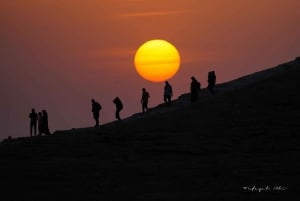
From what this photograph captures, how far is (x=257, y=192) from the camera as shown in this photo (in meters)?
28.4

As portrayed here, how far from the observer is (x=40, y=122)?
2004 inches

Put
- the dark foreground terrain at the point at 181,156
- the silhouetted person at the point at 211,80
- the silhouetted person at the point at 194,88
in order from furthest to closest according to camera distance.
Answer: the silhouetted person at the point at 211,80 < the silhouetted person at the point at 194,88 < the dark foreground terrain at the point at 181,156

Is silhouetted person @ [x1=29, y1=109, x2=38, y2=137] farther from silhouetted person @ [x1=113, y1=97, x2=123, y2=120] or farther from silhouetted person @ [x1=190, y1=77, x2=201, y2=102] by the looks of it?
silhouetted person @ [x1=190, y1=77, x2=201, y2=102]

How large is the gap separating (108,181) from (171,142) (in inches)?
388

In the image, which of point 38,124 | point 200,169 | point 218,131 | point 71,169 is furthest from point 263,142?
point 38,124

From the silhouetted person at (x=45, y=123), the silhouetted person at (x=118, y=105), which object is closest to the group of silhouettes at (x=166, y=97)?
the silhouetted person at (x=118, y=105)

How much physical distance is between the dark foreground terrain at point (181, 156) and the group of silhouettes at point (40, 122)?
4.59 m

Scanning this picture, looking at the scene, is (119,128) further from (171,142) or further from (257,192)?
(257,192)

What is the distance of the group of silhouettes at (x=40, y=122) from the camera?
50.3 meters

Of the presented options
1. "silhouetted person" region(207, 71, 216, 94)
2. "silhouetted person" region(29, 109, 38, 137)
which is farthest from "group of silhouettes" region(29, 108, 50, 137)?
"silhouetted person" region(207, 71, 216, 94)

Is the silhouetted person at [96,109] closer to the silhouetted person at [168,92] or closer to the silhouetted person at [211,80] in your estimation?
the silhouetted person at [168,92]

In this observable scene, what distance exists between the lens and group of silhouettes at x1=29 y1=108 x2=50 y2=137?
50.3 meters

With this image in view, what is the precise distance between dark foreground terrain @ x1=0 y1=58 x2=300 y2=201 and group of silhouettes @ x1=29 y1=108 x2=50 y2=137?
181 inches

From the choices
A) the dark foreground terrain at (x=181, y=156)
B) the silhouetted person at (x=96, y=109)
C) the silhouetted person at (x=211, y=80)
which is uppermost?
the silhouetted person at (x=211, y=80)
